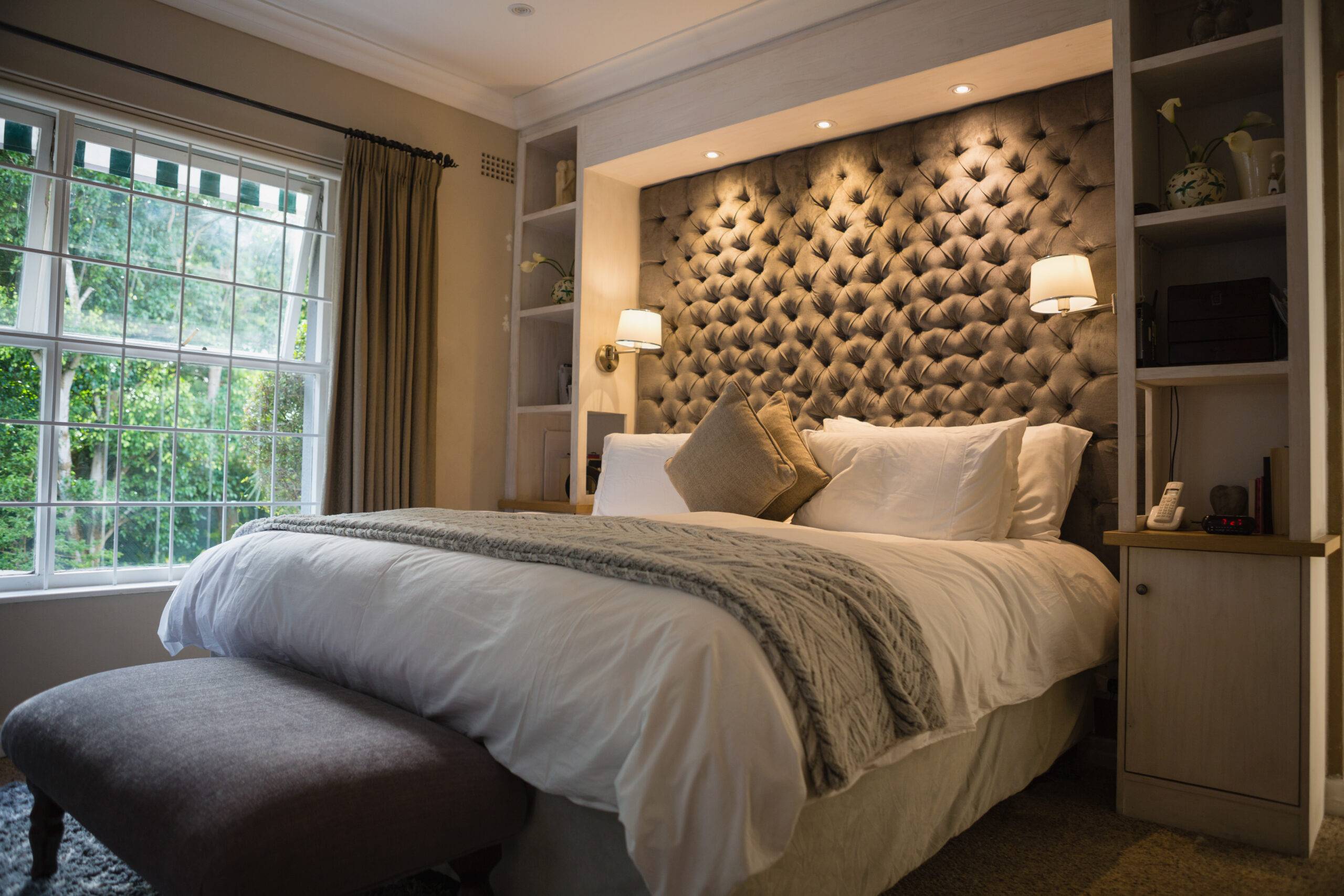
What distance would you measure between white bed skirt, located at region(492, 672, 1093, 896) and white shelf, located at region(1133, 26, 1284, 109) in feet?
6.10

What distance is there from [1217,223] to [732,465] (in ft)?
5.27

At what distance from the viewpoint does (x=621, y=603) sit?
1532 mm

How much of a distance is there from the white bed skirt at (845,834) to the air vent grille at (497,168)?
11.8ft

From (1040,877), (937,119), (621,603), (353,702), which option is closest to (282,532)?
(353,702)

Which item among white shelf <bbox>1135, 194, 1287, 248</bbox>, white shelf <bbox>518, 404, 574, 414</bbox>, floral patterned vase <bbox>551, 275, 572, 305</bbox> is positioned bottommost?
white shelf <bbox>518, 404, 574, 414</bbox>

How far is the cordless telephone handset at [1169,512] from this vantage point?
8.04 feet

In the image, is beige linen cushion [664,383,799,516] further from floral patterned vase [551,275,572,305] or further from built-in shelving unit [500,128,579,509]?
floral patterned vase [551,275,572,305]

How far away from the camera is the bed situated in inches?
52.9

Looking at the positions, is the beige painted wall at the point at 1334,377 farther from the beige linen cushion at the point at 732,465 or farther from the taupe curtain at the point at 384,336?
the taupe curtain at the point at 384,336

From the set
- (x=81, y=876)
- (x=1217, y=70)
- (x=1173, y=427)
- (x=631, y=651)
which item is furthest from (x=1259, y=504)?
(x=81, y=876)

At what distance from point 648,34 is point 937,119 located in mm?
1285

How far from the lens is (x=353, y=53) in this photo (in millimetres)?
3883

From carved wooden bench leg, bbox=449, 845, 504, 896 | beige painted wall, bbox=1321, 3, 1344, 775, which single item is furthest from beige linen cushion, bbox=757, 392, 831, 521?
carved wooden bench leg, bbox=449, 845, 504, 896

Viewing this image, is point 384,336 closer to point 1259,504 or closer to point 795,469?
point 795,469
